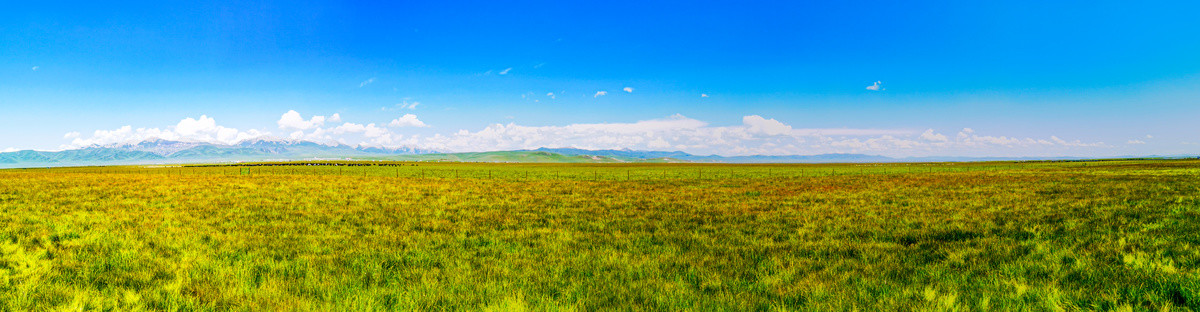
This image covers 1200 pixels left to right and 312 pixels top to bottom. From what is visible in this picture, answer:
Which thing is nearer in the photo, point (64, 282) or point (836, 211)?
point (64, 282)

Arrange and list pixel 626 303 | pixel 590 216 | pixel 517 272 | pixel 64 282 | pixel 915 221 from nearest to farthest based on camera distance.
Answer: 1. pixel 626 303
2. pixel 64 282
3. pixel 517 272
4. pixel 915 221
5. pixel 590 216

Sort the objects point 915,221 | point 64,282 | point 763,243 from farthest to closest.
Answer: point 915,221 → point 763,243 → point 64,282

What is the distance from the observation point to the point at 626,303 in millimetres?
6203

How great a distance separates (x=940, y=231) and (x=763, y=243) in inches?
200

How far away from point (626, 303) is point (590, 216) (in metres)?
10.1

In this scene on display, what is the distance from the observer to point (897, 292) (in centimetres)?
645

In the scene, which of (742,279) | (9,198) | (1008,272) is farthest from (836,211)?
(9,198)

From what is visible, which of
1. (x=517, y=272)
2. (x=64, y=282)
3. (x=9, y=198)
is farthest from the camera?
(x=9, y=198)

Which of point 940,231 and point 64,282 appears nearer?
point 64,282

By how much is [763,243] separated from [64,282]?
40.9 ft

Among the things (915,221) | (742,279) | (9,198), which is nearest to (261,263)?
(742,279)

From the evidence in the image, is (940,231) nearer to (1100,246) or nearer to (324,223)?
(1100,246)

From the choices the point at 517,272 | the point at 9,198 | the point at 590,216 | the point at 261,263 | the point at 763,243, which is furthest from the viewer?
the point at 9,198

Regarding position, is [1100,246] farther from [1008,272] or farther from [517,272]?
[517,272]
